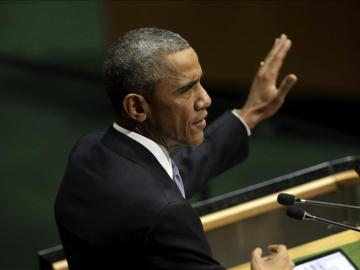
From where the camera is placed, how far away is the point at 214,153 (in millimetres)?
1963

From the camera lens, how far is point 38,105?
4.45 m

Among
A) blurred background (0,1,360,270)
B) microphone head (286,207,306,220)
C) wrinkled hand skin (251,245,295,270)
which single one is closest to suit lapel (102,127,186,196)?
wrinkled hand skin (251,245,295,270)

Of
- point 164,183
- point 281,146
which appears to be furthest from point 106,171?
point 281,146

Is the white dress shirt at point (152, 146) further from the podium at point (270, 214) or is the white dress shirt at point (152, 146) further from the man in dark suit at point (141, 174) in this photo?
the podium at point (270, 214)

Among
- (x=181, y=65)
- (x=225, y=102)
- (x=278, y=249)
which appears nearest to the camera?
(x=181, y=65)

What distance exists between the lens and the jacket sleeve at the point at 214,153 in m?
1.89

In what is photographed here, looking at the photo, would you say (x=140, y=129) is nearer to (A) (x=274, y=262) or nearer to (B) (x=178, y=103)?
(B) (x=178, y=103)

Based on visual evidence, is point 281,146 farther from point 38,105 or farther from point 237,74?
point 38,105

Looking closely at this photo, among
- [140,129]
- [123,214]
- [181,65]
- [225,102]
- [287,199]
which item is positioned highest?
[181,65]

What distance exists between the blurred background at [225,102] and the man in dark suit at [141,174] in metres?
1.57

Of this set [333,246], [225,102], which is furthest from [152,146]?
[225,102]

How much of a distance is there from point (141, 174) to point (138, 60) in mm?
207

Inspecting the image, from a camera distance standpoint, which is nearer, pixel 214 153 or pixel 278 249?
pixel 278 249

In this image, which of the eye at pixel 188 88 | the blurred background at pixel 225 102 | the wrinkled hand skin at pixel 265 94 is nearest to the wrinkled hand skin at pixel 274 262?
the eye at pixel 188 88
